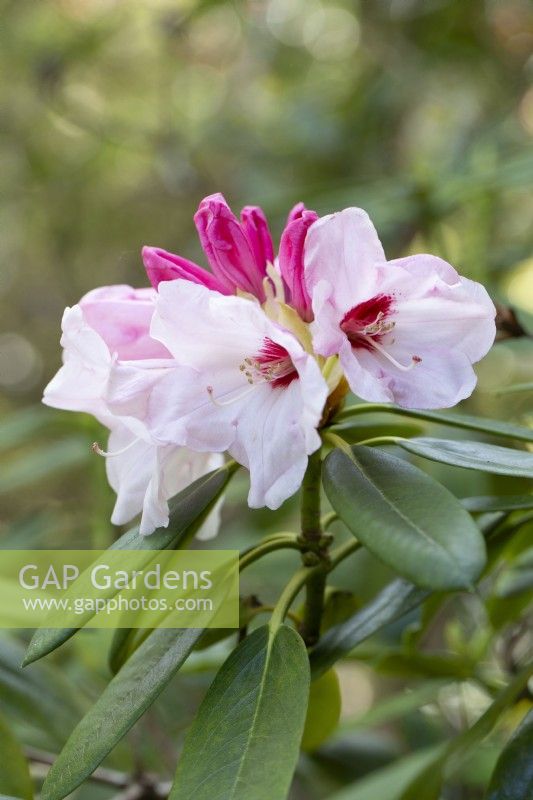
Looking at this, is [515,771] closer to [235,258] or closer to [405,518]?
[405,518]

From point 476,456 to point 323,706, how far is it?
317 millimetres

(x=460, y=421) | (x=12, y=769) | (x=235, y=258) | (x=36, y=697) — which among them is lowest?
(x=36, y=697)

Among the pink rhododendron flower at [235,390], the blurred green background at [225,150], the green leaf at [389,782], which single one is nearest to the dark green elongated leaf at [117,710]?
the pink rhododendron flower at [235,390]

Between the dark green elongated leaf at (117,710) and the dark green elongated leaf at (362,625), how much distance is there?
11cm

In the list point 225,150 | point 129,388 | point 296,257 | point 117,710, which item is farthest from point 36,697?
point 225,150

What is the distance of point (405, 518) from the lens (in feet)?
1.81

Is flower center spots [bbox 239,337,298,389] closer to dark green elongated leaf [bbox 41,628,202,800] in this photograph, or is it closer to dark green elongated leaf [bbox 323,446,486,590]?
dark green elongated leaf [bbox 323,446,486,590]

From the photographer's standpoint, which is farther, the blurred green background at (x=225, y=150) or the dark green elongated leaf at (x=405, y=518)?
the blurred green background at (x=225, y=150)

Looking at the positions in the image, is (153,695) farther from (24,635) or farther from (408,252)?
(408,252)

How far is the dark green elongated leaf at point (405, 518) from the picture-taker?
1.62 feet

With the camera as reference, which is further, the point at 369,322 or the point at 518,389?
the point at 518,389

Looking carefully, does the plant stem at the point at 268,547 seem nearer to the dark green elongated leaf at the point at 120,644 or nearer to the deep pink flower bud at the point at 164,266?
the dark green elongated leaf at the point at 120,644

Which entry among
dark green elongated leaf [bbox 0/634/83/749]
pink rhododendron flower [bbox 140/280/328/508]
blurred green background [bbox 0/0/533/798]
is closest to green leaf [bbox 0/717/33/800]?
dark green elongated leaf [bbox 0/634/83/749]

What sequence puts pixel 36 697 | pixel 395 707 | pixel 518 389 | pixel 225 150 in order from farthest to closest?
1. pixel 225 150
2. pixel 395 707
3. pixel 36 697
4. pixel 518 389
